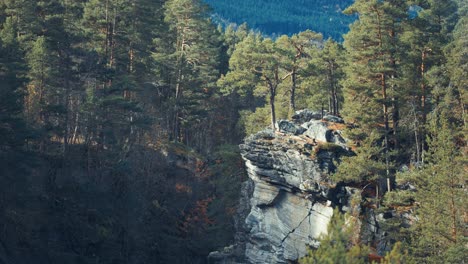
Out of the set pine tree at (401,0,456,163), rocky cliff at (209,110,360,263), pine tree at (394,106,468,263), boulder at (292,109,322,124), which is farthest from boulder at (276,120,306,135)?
pine tree at (394,106,468,263)

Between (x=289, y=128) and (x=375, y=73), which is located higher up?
(x=375, y=73)

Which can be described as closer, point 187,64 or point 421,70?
point 421,70

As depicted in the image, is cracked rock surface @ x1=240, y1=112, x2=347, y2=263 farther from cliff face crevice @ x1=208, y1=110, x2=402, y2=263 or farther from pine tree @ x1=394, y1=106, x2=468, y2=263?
pine tree @ x1=394, y1=106, x2=468, y2=263

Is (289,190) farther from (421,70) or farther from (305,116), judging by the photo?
(421,70)

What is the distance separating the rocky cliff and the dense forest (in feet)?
4.63

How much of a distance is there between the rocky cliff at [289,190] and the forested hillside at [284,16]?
4605 inches

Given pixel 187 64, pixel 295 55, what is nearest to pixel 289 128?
pixel 295 55

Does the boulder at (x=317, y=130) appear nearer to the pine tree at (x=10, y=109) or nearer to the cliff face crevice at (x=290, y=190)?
the cliff face crevice at (x=290, y=190)

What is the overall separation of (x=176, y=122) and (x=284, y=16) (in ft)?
393

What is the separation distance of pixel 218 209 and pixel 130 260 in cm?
681

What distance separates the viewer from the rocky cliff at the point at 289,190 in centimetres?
3803

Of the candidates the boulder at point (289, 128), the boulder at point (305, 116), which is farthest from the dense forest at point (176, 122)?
the boulder at point (305, 116)

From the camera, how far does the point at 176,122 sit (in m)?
47.8

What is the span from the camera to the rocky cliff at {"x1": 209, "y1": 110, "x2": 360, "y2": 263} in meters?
38.0
